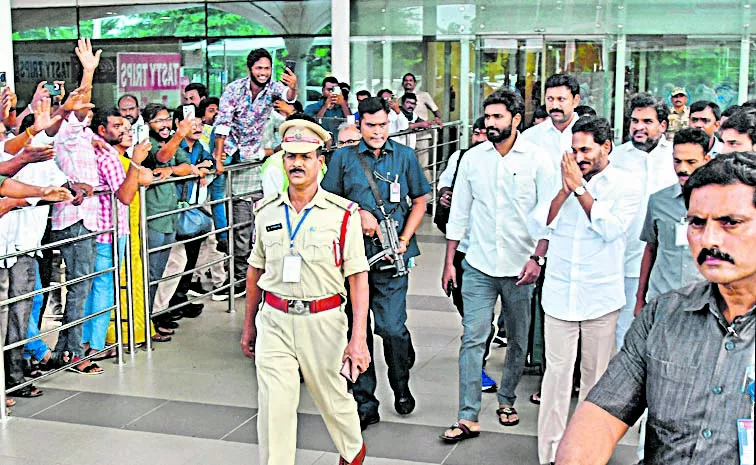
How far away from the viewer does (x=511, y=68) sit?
59.9 feet

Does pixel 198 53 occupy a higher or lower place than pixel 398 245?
higher

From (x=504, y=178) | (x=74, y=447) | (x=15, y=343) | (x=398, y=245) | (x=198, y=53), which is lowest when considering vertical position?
(x=74, y=447)

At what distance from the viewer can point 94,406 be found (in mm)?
6906

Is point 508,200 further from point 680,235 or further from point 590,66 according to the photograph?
point 590,66

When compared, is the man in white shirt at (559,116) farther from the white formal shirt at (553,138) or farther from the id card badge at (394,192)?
the id card badge at (394,192)

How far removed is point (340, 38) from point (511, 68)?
3198 millimetres

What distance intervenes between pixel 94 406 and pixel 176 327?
227cm

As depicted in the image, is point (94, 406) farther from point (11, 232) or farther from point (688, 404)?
point (688, 404)

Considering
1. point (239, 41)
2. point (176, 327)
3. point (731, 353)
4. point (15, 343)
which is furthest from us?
point (239, 41)

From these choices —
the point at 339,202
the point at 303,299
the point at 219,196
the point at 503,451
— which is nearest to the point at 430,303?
the point at 219,196

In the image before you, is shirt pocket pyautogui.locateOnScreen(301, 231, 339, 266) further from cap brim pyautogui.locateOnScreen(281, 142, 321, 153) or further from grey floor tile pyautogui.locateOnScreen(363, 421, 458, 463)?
grey floor tile pyautogui.locateOnScreen(363, 421, 458, 463)

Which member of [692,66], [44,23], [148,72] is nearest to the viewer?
[692,66]

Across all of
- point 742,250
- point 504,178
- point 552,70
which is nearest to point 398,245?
point 504,178

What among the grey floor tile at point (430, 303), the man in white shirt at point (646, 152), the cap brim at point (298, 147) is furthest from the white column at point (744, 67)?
the cap brim at point (298, 147)
